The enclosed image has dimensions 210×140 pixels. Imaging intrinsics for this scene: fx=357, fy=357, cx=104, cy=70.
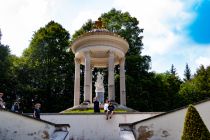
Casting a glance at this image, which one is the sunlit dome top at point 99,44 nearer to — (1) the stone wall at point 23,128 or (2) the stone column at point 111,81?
(2) the stone column at point 111,81

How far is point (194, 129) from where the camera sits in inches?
470

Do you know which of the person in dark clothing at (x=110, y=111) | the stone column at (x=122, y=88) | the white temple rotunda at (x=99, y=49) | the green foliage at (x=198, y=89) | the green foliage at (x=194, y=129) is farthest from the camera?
the green foliage at (x=198, y=89)

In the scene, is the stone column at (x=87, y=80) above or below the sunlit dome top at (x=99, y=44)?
below

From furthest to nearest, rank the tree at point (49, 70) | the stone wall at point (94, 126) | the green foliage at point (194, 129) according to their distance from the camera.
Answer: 1. the tree at point (49, 70)
2. the stone wall at point (94, 126)
3. the green foliage at point (194, 129)

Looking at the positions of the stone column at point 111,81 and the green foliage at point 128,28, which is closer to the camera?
the stone column at point 111,81

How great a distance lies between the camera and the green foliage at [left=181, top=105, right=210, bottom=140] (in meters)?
11.7

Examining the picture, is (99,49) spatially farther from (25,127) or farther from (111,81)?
(25,127)

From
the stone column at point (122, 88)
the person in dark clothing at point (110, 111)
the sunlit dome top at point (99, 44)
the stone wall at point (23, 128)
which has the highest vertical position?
the sunlit dome top at point (99, 44)

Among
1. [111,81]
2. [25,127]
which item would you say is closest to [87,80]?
[111,81]

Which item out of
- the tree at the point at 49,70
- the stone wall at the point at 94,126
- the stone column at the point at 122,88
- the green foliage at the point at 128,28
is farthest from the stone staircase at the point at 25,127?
the green foliage at the point at 128,28

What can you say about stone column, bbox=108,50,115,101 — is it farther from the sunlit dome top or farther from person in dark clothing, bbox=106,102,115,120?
person in dark clothing, bbox=106,102,115,120

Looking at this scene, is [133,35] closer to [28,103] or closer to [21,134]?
[28,103]

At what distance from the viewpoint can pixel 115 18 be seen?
147 feet

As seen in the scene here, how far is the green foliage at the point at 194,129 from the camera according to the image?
11734mm
